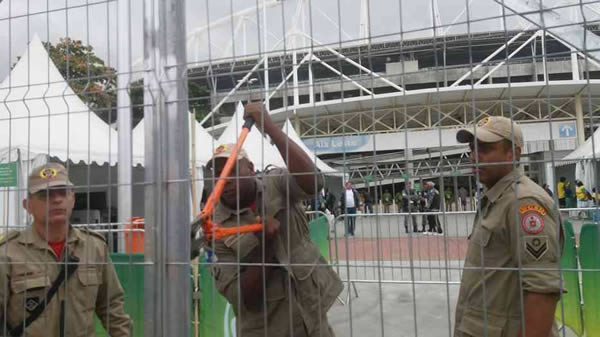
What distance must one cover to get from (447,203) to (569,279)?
9.28 feet

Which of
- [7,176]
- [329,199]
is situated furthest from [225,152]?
[7,176]

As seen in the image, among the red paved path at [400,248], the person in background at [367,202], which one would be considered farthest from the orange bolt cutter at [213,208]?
the person in background at [367,202]

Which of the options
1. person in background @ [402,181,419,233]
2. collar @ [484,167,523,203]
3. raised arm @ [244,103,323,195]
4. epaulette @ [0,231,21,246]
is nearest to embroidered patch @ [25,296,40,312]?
epaulette @ [0,231,21,246]

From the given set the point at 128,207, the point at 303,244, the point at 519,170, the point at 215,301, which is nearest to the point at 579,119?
the point at 519,170

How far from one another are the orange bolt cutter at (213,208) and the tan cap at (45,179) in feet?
2.57

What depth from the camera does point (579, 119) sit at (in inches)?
63.7

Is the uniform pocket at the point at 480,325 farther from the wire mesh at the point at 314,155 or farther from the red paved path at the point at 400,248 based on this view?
the red paved path at the point at 400,248

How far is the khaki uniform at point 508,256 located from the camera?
1.51 metres

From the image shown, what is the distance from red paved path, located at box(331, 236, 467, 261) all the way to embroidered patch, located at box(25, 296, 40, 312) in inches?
53.1

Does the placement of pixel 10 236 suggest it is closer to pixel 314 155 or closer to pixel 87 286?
pixel 87 286

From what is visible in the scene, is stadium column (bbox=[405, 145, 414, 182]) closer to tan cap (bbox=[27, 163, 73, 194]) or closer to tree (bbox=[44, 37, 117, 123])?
tree (bbox=[44, 37, 117, 123])

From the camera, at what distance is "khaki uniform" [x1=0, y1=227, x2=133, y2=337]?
202 centimetres

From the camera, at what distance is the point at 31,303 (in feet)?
6.59

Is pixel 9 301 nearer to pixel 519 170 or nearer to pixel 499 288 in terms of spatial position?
pixel 499 288
